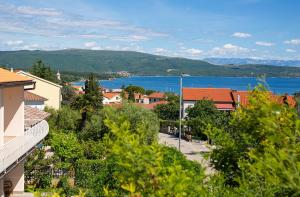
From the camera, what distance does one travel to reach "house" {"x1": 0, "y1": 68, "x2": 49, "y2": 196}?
572 inches

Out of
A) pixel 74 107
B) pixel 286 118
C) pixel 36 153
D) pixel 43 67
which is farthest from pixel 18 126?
Result: pixel 43 67

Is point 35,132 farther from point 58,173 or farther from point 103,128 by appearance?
point 103,128

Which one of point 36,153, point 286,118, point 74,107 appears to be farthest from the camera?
point 74,107

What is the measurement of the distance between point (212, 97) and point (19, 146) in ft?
168

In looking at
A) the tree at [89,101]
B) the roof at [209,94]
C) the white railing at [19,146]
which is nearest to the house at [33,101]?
the tree at [89,101]

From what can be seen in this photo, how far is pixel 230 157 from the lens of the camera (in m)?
6.61

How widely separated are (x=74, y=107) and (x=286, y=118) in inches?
1820

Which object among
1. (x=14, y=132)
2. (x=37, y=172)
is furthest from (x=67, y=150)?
(x=14, y=132)

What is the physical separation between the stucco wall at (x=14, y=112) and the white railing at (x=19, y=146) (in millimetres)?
658

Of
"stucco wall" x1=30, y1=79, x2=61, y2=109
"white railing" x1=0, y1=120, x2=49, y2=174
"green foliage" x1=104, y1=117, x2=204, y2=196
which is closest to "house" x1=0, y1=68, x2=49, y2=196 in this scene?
"white railing" x1=0, y1=120, x2=49, y2=174

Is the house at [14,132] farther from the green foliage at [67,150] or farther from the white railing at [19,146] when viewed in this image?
the green foliage at [67,150]

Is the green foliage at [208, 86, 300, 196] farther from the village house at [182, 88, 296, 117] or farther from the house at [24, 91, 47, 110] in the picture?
the village house at [182, 88, 296, 117]

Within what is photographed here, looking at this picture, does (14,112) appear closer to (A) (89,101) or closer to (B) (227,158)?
(B) (227,158)

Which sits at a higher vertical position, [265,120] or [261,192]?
[265,120]
